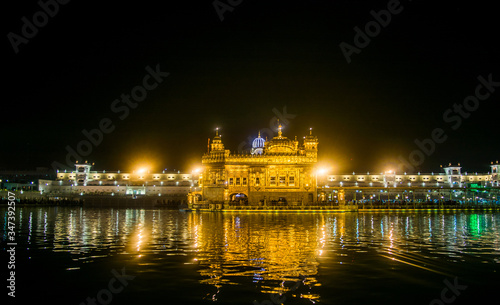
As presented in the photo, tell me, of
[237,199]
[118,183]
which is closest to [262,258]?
[237,199]

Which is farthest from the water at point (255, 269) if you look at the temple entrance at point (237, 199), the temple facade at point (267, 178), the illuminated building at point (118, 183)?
the illuminated building at point (118, 183)

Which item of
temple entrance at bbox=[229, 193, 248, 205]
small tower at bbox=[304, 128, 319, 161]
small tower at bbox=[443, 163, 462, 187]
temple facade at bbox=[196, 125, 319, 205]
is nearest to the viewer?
temple entrance at bbox=[229, 193, 248, 205]

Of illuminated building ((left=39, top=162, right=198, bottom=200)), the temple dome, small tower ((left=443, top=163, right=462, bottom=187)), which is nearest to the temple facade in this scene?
the temple dome

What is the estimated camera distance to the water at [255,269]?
13555 mm

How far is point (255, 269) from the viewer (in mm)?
Result: 17031

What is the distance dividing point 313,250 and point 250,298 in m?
9.66

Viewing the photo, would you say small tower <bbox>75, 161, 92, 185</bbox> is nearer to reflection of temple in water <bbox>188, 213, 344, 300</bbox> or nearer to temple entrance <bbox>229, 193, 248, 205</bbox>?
temple entrance <bbox>229, 193, 248, 205</bbox>

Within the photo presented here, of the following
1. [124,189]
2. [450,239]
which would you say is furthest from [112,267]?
[124,189]

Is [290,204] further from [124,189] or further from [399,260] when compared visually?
[124,189]

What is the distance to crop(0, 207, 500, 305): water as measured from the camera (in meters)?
13.6

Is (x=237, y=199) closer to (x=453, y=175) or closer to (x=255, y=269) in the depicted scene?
(x=255, y=269)

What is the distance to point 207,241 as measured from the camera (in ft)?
85.8

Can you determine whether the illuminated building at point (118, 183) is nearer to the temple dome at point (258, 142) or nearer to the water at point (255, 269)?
the temple dome at point (258, 142)

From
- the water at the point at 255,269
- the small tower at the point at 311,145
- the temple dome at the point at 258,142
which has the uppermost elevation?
the temple dome at the point at 258,142
